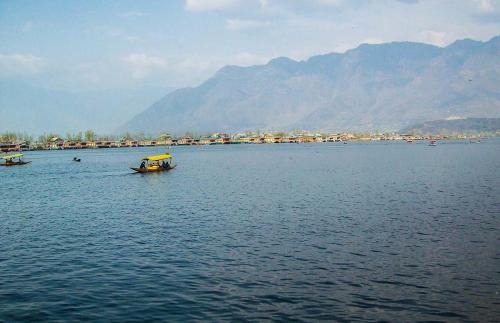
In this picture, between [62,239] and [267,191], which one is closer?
[62,239]

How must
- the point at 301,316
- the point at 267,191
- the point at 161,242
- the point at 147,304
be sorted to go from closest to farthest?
1. the point at 301,316
2. the point at 147,304
3. the point at 161,242
4. the point at 267,191

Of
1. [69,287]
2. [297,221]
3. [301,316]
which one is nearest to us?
[301,316]

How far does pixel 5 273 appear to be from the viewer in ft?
96.8

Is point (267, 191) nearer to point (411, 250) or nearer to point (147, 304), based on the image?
point (411, 250)

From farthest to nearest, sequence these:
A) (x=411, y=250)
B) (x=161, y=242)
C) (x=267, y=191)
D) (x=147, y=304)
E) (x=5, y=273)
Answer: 1. (x=267, y=191)
2. (x=161, y=242)
3. (x=411, y=250)
4. (x=5, y=273)
5. (x=147, y=304)

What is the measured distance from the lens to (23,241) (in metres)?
38.4

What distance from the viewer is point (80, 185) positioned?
88.1m

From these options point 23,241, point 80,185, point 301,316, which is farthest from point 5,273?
point 80,185

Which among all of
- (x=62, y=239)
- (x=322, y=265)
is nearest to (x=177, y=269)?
(x=322, y=265)

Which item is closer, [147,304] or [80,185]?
[147,304]

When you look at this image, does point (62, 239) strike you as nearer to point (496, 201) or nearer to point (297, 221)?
point (297, 221)

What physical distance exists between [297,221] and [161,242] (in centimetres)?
1418

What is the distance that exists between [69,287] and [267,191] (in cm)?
4691

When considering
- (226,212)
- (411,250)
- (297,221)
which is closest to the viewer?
(411,250)
